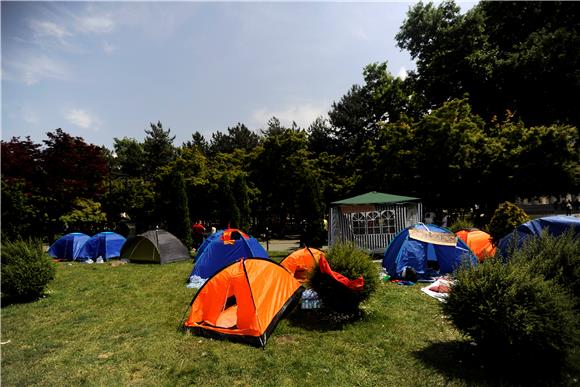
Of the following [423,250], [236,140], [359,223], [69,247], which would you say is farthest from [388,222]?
[236,140]

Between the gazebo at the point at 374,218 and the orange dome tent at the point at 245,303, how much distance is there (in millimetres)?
8074

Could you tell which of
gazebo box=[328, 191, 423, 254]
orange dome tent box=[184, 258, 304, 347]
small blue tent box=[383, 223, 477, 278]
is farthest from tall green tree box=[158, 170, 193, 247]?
orange dome tent box=[184, 258, 304, 347]

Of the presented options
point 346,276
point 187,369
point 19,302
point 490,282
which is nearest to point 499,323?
point 490,282

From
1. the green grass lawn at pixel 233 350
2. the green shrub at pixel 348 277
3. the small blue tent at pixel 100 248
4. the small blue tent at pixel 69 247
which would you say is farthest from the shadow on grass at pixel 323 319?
the small blue tent at pixel 69 247

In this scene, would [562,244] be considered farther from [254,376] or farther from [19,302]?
[19,302]

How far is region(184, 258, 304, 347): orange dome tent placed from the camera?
576 cm

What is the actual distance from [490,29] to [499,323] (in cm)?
2623

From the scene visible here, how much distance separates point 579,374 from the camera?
13.7ft

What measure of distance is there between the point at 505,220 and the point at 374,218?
184 inches

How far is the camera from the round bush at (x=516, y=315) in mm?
4047

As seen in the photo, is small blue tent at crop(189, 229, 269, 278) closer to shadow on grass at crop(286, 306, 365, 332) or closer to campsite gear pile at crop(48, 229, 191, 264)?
shadow on grass at crop(286, 306, 365, 332)

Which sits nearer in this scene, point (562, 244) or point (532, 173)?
point (562, 244)

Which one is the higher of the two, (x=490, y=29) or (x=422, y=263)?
(x=490, y=29)

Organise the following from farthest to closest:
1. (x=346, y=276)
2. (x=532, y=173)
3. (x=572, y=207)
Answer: (x=572, y=207) < (x=532, y=173) < (x=346, y=276)
